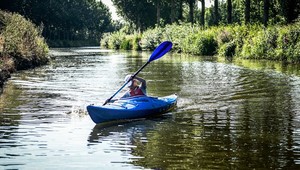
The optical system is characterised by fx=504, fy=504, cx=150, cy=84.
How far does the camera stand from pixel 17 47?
25875 millimetres

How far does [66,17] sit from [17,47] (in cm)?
7283

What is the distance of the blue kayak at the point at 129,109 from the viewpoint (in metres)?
11.2

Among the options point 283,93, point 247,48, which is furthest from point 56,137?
point 247,48

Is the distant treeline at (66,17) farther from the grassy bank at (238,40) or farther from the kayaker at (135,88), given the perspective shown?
the kayaker at (135,88)

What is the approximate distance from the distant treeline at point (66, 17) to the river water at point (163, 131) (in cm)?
5350

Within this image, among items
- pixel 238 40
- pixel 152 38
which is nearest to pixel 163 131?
pixel 238 40

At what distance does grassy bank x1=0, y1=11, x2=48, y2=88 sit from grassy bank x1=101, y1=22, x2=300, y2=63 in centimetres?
1428

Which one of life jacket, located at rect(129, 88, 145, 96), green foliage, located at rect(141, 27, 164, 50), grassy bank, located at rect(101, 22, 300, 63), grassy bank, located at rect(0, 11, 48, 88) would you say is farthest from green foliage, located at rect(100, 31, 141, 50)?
life jacket, located at rect(129, 88, 145, 96)

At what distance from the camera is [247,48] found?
36281mm

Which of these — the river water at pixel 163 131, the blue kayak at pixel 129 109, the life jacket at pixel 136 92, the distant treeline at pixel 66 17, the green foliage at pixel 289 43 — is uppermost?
the distant treeline at pixel 66 17

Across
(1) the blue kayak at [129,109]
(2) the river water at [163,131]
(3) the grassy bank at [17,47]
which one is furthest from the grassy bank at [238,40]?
(1) the blue kayak at [129,109]

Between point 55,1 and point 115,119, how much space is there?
8688 cm

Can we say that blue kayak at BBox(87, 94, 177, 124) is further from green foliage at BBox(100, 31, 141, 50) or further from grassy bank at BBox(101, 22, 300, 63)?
green foliage at BBox(100, 31, 141, 50)

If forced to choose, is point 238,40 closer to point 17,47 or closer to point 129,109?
point 17,47
